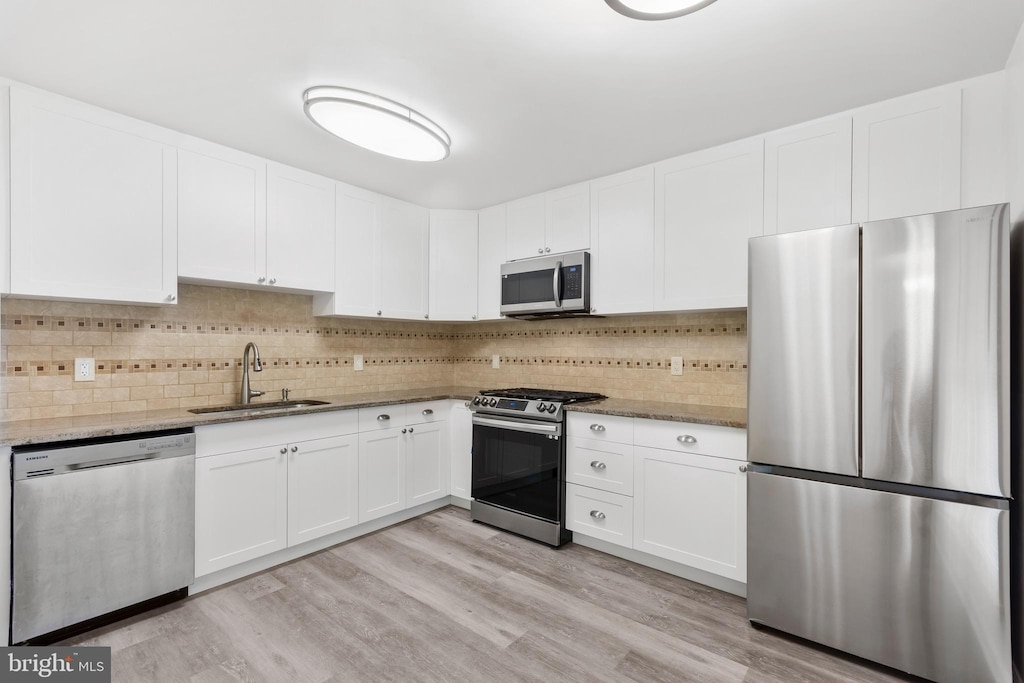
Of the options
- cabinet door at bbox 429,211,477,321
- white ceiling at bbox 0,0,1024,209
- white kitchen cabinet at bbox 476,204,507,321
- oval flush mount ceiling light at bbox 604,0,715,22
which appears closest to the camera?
oval flush mount ceiling light at bbox 604,0,715,22

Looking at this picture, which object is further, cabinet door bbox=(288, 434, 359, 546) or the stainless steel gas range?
the stainless steel gas range

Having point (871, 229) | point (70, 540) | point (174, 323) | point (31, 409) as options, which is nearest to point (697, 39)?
point (871, 229)

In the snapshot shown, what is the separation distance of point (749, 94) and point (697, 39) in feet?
1.82

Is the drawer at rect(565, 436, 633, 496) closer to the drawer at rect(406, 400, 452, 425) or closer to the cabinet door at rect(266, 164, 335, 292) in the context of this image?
the drawer at rect(406, 400, 452, 425)

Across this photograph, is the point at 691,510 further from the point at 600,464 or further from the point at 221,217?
the point at 221,217

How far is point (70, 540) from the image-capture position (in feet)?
6.61

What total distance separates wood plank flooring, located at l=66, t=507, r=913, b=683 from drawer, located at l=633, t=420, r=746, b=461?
2.37 ft

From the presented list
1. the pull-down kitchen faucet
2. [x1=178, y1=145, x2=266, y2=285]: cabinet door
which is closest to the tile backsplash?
the pull-down kitchen faucet

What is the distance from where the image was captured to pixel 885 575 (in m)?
1.86

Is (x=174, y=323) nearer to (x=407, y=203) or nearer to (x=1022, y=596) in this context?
(x=407, y=203)

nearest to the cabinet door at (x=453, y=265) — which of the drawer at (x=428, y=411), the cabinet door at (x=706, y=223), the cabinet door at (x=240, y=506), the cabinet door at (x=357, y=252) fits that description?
the cabinet door at (x=357, y=252)

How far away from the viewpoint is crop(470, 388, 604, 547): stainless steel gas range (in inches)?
119

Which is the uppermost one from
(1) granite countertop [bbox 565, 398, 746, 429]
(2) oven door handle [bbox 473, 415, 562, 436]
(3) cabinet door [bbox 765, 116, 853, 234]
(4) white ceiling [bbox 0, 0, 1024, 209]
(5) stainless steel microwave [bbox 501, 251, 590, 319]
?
(4) white ceiling [bbox 0, 0, 1024, 209]

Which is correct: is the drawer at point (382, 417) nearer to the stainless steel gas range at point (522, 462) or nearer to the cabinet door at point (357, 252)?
the stainless steel gas range at point (522, 462)
